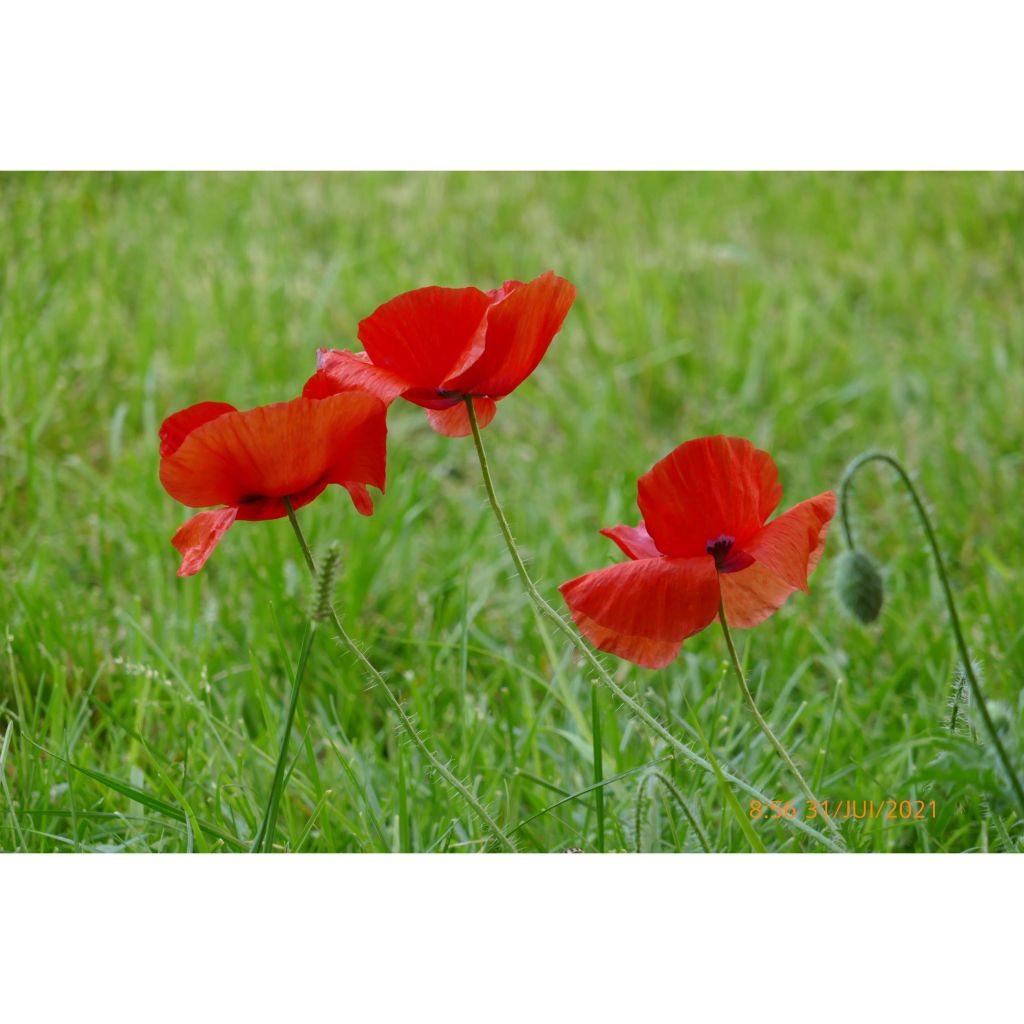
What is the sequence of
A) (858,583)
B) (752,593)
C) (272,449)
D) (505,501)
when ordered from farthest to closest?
(505,501)
(858,583)
(752,593)
(272,449)

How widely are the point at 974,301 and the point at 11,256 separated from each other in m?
1.69

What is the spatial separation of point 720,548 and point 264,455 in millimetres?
324

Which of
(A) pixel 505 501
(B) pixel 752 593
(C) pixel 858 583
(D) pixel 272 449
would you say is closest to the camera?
(D) pixel 272 449

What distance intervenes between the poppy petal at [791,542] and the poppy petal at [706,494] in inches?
0.5

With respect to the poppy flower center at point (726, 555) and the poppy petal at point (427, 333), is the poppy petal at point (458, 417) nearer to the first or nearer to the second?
the poppy petal at point (427, 333)

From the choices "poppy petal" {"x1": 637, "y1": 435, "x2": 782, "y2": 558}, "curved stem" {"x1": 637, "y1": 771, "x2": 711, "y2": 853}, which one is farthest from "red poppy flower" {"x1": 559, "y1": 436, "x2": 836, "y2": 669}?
"curved stem" {"x1": 637, "y1": 771, "x2": 711, "y2": 853}

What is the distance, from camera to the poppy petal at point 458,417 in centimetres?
97

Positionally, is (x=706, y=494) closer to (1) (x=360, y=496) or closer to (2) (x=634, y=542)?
(2) (x=634, y=542)

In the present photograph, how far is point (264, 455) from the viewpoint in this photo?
2.83 feet

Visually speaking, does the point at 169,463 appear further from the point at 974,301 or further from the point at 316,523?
the point at 974,301

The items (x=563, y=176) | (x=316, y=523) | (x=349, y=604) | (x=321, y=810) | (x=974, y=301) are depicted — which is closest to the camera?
(x=321, y=810)
